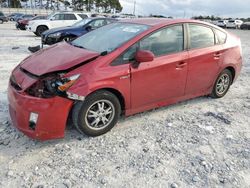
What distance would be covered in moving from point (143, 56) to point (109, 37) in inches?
33.5

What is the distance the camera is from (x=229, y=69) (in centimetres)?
559

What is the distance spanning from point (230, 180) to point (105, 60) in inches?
83.7

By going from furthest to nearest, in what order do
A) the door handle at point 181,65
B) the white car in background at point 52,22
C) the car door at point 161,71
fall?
the white car in background at point 52,22
the door handle at point 181,65
the car door at point 161,71

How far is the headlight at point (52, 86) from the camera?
3443 millimetres

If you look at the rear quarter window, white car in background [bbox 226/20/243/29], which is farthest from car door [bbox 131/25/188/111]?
white car in background [bbox 226/20/243/29]

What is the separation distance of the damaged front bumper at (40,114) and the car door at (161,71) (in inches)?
43.3

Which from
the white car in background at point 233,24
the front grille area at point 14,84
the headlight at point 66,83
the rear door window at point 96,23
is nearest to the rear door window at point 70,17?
the rear door window at point 96,23

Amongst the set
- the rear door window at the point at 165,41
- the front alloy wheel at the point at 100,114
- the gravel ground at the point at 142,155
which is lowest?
the gravel ground at the point at 142,155

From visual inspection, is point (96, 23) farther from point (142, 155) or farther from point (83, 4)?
→ point (83, 4)

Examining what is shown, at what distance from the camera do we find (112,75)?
3.76 metres

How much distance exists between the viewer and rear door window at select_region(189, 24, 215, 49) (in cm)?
478

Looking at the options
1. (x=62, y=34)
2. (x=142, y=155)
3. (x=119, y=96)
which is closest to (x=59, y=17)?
(x=62, y=34)

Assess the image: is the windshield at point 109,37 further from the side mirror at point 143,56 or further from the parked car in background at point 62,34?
the parked car in background at point 62,34

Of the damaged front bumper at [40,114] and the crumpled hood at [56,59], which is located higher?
the crumpled hood at [56,59]
